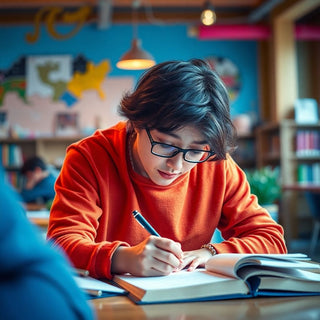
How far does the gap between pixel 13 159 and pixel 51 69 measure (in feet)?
5.02

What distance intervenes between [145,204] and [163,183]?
100 millimetres

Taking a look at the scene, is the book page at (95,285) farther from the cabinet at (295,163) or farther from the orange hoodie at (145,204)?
the cabinet at (295,163)

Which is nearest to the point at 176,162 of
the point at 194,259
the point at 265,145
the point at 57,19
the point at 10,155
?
the point at 194,259

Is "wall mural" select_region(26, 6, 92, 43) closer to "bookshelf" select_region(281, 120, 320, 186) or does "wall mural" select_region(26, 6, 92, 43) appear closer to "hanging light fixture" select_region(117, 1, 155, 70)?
"hanging light fixture" select_region(117, 1, 155, 70)

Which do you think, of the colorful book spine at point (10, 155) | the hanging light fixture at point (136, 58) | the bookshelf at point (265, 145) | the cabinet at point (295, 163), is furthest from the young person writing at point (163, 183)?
the colorful book spine at point (10, 155)

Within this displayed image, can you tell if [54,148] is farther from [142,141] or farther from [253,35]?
[142,141]

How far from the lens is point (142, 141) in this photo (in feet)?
4.83

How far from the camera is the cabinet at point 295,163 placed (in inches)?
280

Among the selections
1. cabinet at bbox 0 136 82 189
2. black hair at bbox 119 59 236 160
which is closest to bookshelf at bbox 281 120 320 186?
cabinet at bbox 0 136 82 189

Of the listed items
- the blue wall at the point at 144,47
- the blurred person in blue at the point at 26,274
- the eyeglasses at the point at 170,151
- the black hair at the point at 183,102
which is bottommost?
the blurred person in blue at the point at 26,274

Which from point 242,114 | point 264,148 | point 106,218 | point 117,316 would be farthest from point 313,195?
point 117,316

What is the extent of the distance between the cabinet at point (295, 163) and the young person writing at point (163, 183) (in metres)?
5.57

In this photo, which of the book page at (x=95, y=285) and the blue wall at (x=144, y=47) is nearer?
the book page at (x=95, y=285)

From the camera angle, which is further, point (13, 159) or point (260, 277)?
point (13, 159)
